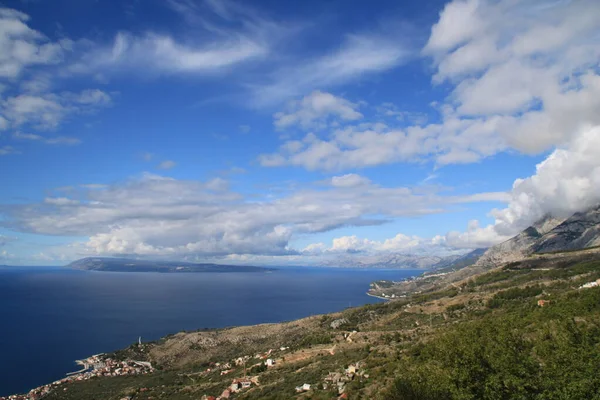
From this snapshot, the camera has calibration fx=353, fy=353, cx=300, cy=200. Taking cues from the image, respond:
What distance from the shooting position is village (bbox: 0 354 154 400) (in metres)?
65.0

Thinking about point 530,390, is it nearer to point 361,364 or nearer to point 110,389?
point 361,364

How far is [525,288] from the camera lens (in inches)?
2995

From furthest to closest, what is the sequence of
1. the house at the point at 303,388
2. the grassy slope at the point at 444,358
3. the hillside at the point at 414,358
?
the house at the point at 303,388 → the hillside at the point at 414,358 → the grassy slope at the point at 444,358

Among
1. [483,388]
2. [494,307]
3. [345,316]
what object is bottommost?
[345,316]

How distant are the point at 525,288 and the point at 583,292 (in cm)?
2777

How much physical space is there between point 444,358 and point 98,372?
77.1 meters

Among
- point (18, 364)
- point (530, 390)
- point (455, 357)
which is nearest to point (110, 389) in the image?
point (18, 364)

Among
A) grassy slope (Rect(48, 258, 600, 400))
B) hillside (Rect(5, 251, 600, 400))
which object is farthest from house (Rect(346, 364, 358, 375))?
grassy slope (Rect(48, 258, 600, 400))

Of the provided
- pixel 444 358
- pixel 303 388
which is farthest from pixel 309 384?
pixel 444 358

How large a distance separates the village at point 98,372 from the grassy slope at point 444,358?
412 cm

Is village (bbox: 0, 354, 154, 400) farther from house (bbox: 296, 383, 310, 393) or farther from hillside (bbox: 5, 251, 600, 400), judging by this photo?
Result: house (bbox: 296, 383, 310, 393)

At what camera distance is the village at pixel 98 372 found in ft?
213

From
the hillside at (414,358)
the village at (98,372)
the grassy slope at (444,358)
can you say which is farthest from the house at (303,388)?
the village at (98,372)

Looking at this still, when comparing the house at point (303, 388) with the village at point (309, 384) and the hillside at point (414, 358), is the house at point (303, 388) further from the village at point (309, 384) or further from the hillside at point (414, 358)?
the hillside at point (414, 358)
